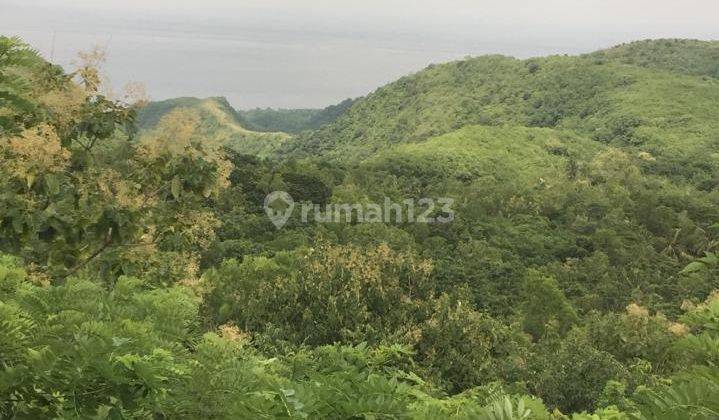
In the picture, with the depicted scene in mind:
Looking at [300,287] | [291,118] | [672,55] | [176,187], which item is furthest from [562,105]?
[176,187]

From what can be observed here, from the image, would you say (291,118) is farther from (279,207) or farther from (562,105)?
(279,207)

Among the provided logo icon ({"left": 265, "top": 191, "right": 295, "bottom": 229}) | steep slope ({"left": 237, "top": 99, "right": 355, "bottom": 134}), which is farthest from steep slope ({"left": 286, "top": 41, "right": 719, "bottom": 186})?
logo icon ({"left": 265, "top": 191, "right": 295, "bottom": 229})

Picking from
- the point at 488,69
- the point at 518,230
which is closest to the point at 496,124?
the point at 488,69

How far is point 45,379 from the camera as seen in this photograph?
8.22 feet

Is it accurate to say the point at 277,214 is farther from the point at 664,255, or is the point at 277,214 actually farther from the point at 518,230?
the point at 664,255

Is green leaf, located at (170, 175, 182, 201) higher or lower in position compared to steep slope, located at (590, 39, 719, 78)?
lower

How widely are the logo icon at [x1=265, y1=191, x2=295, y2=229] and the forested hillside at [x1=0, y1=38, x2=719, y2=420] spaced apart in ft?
2.24

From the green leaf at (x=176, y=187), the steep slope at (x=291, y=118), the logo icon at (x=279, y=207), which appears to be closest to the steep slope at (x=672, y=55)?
the steep slope at (x=291, y=118)

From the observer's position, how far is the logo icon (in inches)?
1548

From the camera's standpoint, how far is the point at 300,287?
52.4ft

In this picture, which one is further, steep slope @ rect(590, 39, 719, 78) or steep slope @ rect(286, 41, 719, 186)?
steep slope @ rect(590, 39, 719, 78)

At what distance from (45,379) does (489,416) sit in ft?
5.86

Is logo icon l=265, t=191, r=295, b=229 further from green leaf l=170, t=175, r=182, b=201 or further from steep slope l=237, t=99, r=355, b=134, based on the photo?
steep slope l=237, t=99, r=355, b=134

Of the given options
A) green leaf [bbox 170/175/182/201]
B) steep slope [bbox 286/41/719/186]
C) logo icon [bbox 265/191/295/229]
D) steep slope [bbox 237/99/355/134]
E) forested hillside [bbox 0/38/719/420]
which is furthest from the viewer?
steep slope [bbox 237/99/355/134]
